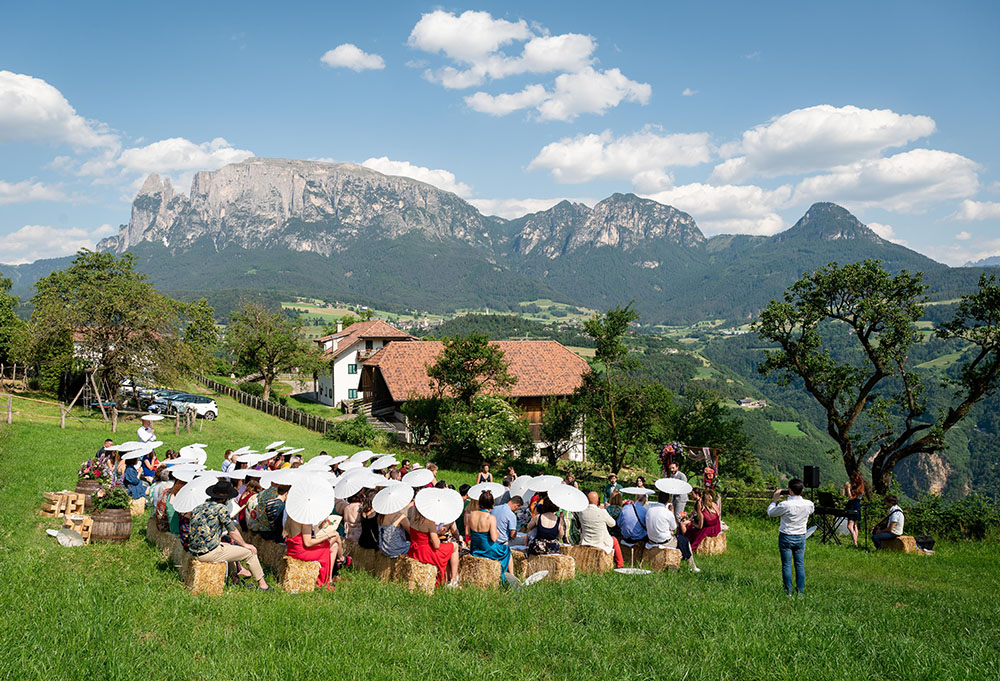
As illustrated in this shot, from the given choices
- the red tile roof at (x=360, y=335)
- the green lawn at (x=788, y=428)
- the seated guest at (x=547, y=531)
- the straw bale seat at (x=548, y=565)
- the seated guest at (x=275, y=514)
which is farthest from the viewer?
the green lawn at (x=788, y=428)

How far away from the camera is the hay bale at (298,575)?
7.60 m

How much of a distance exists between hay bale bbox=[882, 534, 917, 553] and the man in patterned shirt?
500 inches

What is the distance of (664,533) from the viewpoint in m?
9.91

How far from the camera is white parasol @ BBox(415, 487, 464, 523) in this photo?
25.9ft

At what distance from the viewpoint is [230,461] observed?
1348 centimetres

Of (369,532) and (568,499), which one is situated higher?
(568,499)

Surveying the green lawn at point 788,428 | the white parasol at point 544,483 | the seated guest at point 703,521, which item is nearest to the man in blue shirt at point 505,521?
the white parasol at point 544,483

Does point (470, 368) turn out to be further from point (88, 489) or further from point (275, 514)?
point (275, 514)

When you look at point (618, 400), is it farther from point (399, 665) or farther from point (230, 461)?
point (399, 665)

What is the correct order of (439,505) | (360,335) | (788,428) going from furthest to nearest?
(788,428) < (360,335) < (439,505)

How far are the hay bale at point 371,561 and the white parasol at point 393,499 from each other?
0.79 m

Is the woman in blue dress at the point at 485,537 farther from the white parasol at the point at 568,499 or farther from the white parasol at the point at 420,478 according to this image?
the white parasol at the point at 420,478

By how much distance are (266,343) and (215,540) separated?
4618 centimetres

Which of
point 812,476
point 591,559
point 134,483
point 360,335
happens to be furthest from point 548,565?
point 360,335
